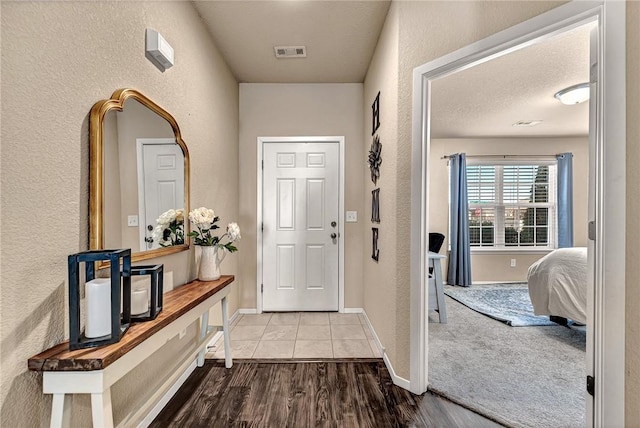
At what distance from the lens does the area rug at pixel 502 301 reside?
312 centimetres

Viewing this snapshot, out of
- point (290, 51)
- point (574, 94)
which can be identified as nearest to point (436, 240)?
point (574, 94)

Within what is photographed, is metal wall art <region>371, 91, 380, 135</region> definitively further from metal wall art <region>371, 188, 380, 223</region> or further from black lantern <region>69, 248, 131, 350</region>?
black lantern <region>69, 248, 131, 350</region>

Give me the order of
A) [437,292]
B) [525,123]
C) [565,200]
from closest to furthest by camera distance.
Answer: [437,292] < [525,123] < [565,200]

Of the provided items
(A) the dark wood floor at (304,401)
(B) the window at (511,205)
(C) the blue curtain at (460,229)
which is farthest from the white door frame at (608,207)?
(B) the window at (511,205)

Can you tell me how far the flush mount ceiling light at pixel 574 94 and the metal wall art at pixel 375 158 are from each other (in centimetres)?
221

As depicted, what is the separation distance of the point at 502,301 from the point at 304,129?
133 inches

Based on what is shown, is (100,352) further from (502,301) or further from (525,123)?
(525,123)

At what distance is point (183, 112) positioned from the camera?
6.63 ft

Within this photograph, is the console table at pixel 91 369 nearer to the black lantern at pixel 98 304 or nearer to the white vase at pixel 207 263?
the black lantern at pixel 98 304

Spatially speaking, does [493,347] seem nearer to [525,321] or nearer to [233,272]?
[525,321]

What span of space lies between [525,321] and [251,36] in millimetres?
3816

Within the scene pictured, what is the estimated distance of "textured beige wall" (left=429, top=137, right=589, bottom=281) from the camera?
16.3ft

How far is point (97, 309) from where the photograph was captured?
1.04m

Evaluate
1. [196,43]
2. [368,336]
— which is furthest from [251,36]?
[368,336]
